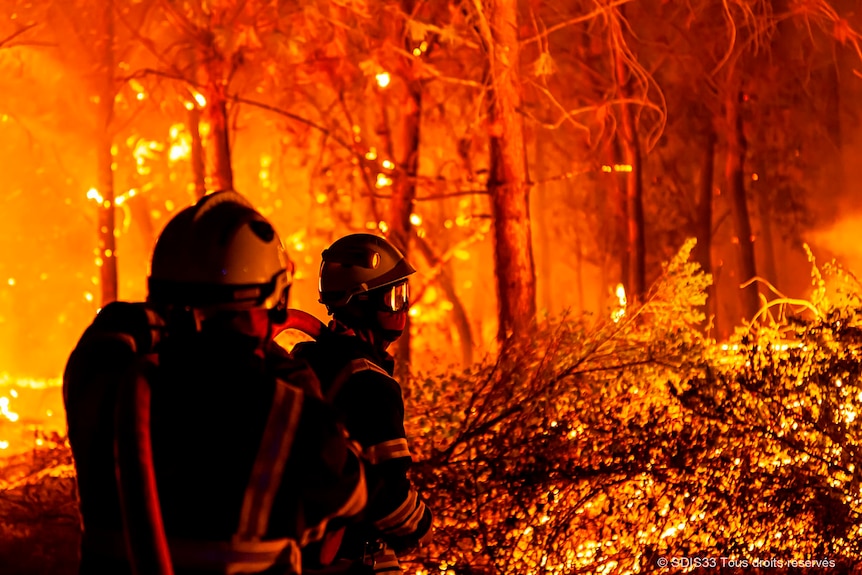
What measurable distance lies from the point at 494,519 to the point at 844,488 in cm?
223

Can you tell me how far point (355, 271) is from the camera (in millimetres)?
3660

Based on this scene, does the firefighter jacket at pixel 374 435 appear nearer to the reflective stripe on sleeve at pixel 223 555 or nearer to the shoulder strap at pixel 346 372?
the shoulder strap at pixel 346 372

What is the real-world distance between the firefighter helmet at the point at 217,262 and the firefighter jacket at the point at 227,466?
120 millimetres

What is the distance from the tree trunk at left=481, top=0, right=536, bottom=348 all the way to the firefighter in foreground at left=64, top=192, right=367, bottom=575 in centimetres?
693

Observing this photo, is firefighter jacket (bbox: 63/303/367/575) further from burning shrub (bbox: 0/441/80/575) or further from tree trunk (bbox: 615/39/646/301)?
tree trunk (bbox: 615/39/646/301)

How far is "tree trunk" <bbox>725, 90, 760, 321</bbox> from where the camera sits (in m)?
21.5

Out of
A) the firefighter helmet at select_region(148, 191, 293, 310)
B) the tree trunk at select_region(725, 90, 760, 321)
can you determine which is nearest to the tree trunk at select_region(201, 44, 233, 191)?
the firefighter helmet at select_region(148, 191, 293, 310)

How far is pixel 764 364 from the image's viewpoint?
20.2ft

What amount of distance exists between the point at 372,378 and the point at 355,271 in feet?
1.81

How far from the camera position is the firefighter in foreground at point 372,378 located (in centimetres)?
317

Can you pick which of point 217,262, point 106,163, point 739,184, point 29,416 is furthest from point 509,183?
point 739,184

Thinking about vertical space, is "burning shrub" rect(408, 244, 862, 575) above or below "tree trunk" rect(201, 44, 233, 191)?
below

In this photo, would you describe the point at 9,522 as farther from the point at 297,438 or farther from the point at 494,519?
the point at 297,438

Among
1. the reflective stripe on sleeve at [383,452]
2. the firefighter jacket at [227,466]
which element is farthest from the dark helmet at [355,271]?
the firefighter jacket at [227,466]
